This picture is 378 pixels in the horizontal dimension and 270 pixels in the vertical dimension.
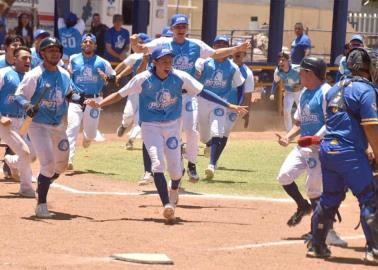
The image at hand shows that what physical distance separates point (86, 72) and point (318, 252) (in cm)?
774

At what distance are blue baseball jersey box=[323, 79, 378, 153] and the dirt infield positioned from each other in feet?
3.35

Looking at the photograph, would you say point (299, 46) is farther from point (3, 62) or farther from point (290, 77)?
point (3, 62)

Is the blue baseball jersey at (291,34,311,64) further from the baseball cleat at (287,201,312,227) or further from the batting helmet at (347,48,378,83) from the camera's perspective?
the batting helmet at (347,48,378,83)

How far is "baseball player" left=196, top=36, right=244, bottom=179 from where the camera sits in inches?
618

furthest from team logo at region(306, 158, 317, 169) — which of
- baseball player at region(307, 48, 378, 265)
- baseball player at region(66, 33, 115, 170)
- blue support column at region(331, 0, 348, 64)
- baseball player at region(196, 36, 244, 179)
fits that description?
blue support column at region(331, 0, 348, 64)

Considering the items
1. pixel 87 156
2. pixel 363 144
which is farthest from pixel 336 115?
pixel 87 156

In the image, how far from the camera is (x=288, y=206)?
12.8 metres

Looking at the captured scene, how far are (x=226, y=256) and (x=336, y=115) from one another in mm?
1535

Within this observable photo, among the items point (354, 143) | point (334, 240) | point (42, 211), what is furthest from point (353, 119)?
point (42, 211)

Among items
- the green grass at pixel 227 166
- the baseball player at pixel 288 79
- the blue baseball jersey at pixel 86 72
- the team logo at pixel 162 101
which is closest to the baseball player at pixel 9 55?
the green grass at pixel 227 166

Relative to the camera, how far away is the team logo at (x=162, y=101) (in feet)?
37.3

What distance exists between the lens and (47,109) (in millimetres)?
11344

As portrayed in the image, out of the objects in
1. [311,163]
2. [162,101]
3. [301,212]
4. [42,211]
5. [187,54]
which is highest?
[187,54]

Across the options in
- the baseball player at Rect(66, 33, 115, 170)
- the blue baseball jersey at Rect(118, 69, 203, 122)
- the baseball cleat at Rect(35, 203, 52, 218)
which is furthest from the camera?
the baseball player at Rect(66, 33, 115, 170)
